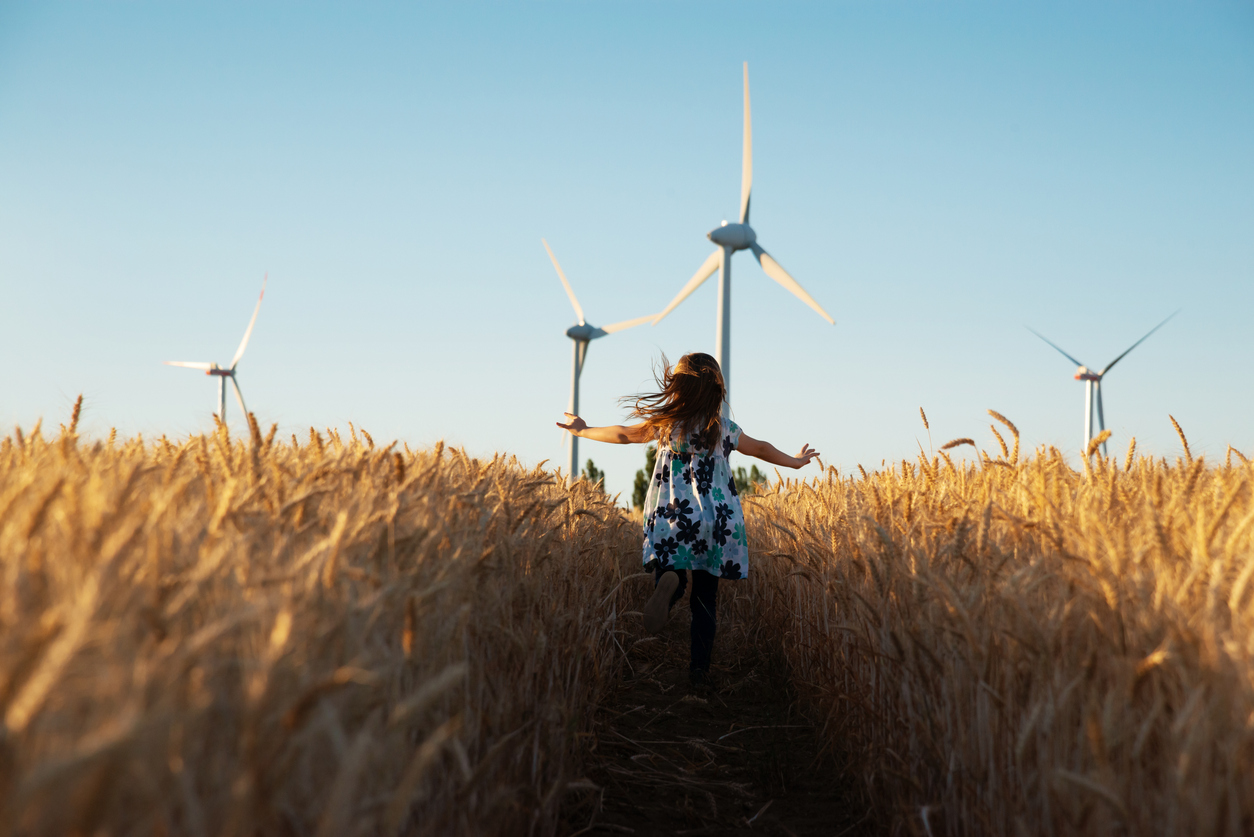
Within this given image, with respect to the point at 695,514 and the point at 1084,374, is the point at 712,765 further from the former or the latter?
the point at 1084,374

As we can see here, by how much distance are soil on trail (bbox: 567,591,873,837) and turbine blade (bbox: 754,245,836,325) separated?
18.1 m

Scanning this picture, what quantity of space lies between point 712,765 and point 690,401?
2.72 meters

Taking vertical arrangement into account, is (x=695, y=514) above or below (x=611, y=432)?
below

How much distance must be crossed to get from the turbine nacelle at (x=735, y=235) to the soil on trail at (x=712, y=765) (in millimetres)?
22739

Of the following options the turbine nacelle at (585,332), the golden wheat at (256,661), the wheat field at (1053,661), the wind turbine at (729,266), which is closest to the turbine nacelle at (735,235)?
the wind turbine at (729,266)

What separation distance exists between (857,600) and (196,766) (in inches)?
132

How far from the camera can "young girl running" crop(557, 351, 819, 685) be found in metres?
6.09

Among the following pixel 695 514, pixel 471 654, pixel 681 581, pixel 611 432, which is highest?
pixel 611 432

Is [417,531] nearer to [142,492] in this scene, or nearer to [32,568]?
[142,492]

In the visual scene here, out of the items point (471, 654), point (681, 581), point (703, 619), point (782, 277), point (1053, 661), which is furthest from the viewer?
point (782, 277)

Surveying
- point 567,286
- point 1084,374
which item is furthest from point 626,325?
point 1084,374

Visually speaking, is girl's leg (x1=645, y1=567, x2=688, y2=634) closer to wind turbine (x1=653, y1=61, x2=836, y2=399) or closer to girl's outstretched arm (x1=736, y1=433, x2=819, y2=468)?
girl's outstretched arm (x1=736, y1=433, x2=819, y2=468)

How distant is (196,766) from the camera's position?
1600 millimetres

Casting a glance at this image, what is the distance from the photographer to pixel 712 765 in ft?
15.1
